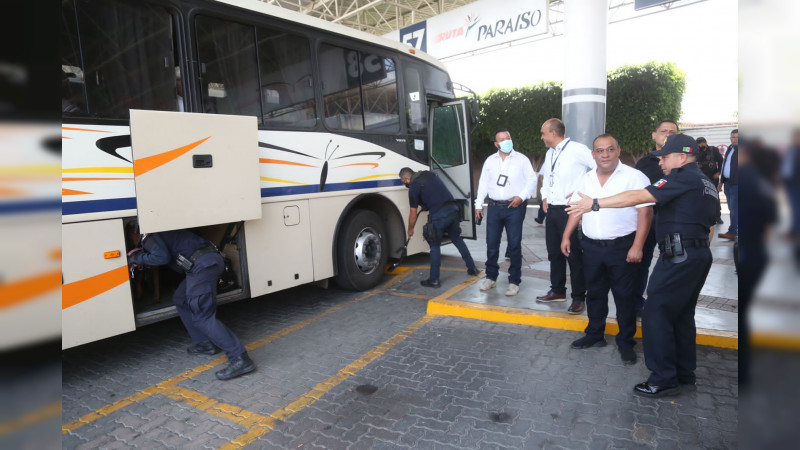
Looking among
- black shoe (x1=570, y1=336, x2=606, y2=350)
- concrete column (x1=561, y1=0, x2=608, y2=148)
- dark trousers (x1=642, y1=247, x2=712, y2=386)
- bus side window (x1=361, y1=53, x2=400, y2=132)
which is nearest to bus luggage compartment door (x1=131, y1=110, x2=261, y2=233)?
bus side window (x1=361, y1=53, x2=400, y2=132)

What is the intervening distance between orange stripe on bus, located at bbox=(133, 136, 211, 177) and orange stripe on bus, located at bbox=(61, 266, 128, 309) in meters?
0.79

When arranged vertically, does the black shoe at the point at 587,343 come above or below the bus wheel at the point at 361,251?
below

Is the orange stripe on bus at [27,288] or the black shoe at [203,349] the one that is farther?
the black shoe at [203,349]

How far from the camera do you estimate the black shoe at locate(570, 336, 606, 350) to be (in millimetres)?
4043

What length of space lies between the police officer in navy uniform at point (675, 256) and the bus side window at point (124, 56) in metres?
3.58

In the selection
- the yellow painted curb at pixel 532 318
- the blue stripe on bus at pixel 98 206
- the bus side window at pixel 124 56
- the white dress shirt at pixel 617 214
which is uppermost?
the bus side window at pixel 124 56

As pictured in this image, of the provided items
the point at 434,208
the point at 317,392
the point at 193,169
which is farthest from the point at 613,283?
the point at 193,169

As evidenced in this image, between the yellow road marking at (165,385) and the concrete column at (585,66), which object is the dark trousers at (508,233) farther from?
the yellow road marking at (165,385)

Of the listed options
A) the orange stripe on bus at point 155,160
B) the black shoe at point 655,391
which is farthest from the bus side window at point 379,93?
the black shoe at point 655,391

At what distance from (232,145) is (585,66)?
465 centimetres

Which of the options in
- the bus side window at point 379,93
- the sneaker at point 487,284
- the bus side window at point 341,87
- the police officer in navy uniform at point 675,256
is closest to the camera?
the police officer in navy uniform at point 675,256

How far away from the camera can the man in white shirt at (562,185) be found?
183 inches

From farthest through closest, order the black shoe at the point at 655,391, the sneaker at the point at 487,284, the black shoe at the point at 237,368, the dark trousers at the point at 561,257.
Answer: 1. the sneaker at the point at 487,284
2. the dark trousers at the point at 561,257
3. the black shoe at the point at 237,368
4. the black shoe at the point at 655,391

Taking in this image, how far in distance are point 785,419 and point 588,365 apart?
10.9ft
